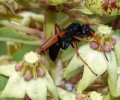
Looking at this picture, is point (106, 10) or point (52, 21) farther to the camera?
point (52, 21)

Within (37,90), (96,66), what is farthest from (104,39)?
(37,90)

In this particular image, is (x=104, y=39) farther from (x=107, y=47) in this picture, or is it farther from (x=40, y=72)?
(x=40, y=72)

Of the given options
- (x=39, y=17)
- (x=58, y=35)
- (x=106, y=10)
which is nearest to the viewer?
(x=106, y=10)

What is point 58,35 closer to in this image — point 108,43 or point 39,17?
point 108,43

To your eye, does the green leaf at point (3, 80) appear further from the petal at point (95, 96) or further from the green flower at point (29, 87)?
the petal at point (95, 96)

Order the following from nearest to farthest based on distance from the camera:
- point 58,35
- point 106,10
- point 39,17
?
point 106,10
point 58,35
point 39,17

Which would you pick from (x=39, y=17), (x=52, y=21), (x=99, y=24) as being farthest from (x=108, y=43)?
(x=39, y=17)

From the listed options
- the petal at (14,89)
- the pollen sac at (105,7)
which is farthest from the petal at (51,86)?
the pollen sac at (105,7)

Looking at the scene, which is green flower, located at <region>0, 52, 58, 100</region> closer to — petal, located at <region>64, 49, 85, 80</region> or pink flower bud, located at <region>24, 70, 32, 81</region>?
pink flower bud, located at <region>24, 70, 32, 81</region>
